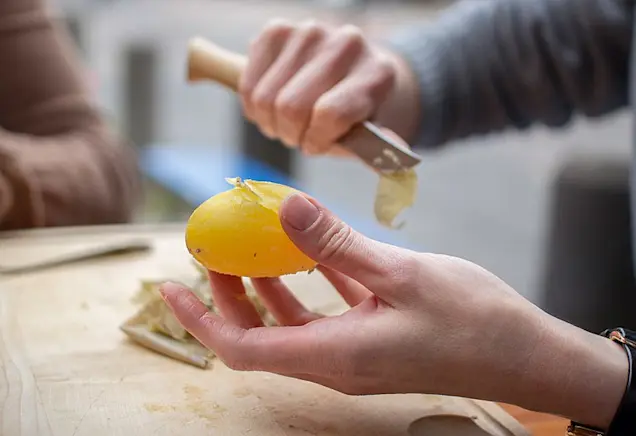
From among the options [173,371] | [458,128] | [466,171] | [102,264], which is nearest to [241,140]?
[466,171]

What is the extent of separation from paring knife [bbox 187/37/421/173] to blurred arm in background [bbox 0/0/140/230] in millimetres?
291

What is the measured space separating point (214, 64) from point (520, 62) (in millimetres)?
479

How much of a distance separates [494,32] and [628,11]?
7.4 inches

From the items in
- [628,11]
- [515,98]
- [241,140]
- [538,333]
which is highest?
[628,11]

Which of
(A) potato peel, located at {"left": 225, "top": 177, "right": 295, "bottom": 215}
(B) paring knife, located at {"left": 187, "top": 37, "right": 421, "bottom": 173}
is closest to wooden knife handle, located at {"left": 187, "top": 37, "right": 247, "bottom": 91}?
(B) paring knife, located at {"left": 187, "top": 37, "right": 421, "bottom": 173}

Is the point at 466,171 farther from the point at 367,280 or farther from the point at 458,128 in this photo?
the point at 367,280

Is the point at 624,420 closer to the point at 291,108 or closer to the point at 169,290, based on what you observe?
the point at 169,290

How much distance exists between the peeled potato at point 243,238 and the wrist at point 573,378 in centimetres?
19

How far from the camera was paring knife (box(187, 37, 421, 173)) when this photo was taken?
86 centimetres

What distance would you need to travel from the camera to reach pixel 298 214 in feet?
1.82

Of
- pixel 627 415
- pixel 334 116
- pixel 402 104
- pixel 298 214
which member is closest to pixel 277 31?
pixel 334 116

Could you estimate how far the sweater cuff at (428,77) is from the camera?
1.19 metres

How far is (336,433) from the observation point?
2.07 ft

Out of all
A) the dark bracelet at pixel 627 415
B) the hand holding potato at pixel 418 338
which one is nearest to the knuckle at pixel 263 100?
the hand holding potato at pixel 418 338
